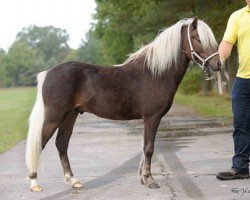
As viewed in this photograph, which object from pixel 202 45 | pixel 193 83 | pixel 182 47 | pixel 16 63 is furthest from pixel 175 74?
pixel 16 63

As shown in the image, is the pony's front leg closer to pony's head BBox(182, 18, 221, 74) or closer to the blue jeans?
pony's head BBox(182, 18, 221, 74)

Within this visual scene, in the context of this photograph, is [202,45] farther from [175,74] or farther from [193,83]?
[193,83]

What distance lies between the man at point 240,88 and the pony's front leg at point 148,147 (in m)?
1.06

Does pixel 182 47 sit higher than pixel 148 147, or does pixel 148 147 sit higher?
pixel 182 47

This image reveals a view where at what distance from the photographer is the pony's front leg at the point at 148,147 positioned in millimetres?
6516

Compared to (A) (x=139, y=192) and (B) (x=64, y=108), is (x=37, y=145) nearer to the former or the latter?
(B) (x=64, y=108)

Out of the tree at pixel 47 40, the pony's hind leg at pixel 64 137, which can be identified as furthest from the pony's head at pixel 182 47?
the tree at pixel 47 40

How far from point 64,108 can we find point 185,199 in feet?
6.59

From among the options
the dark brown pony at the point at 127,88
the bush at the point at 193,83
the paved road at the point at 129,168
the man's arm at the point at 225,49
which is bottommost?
the bush at the point at 193,83

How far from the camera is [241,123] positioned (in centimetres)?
704

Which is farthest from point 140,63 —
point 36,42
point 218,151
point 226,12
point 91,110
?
point 36,42

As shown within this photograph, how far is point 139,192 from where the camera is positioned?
6.26 meters

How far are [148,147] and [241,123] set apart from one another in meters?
1.49

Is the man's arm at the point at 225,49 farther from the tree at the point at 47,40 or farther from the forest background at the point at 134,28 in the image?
the tree at the point at 47,40
